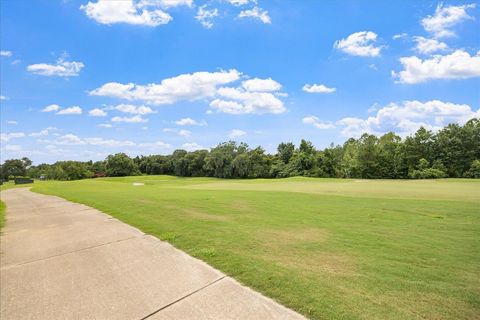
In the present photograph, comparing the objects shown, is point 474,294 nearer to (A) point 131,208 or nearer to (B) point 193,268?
(B) point 193,268

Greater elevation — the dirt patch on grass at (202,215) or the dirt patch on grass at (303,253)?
the dirt patch on grass at (202,215)

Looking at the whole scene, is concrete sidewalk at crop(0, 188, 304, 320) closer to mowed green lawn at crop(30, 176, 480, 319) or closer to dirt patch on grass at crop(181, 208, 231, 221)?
mowed green lawn at crop(30, 176, 480, 319)

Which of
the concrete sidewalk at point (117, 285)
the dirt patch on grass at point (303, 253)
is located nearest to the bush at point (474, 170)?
the dirt patch on grass at point (303, 253)

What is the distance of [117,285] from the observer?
187 inches

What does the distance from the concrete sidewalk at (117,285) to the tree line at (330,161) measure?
57.3 meters

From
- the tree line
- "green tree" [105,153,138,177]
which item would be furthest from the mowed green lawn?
"green tree" [105,153,138,177]

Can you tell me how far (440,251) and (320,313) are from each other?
13.8ft

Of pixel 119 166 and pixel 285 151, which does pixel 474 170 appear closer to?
pixel 285 151

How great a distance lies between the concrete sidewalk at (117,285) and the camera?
12.8 ft

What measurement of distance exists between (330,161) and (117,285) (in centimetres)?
6728

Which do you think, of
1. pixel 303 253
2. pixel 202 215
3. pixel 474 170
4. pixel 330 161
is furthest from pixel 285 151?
pixel 303 253

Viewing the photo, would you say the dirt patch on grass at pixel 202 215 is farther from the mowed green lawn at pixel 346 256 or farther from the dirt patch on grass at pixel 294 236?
the dirt patch on grass at pixel 294 236

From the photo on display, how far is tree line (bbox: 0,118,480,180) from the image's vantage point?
177ft

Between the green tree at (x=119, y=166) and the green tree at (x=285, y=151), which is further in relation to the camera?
the green tree at (x=119, y=166)
